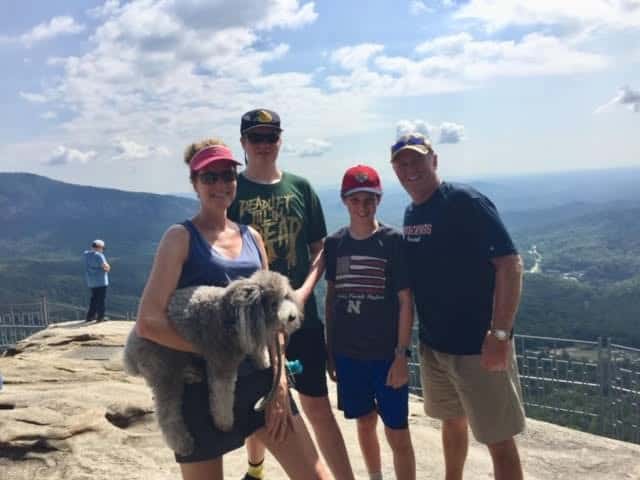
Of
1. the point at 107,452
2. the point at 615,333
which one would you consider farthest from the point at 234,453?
the point at 615,333

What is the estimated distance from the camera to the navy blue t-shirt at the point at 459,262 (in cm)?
360

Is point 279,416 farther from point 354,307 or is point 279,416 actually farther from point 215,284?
point 354,307

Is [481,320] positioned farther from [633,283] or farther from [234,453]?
[633,283]

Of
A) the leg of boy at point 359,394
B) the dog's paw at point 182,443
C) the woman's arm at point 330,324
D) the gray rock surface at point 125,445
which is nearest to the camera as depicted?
the dog's paw at point 182,443

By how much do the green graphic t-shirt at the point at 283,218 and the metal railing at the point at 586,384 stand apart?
6547 millimetres

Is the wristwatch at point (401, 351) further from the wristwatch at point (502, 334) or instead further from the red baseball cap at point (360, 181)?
the red baseball cap at point (360, 181)

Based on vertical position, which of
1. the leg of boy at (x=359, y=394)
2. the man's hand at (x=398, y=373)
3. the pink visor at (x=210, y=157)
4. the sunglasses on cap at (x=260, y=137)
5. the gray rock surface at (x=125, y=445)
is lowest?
the gray rock surface at (x=125, y=445)

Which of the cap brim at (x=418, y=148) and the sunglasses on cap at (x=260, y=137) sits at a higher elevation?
the sunglasses on cap at (x=260, y=137)

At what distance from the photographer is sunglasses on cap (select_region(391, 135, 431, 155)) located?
3.75 meters

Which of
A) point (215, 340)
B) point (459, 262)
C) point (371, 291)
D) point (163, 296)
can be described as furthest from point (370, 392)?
point (163, 296)

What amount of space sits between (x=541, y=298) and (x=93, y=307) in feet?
262

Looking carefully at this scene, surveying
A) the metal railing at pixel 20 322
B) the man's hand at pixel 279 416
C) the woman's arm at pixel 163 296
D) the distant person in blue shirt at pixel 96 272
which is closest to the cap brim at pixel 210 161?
the woman's arm at pixel 163 296

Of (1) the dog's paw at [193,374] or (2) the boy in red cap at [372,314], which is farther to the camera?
(2) the boy in red cap at [372,314]

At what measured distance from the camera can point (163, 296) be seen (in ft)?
8.44
